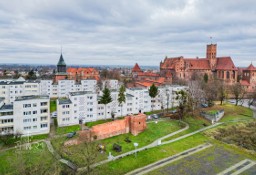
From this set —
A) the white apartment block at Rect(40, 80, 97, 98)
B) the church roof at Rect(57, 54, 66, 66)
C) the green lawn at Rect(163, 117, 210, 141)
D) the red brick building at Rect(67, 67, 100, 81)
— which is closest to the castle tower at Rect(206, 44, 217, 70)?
the green lawn at Rect(163, 117, 210, 141)

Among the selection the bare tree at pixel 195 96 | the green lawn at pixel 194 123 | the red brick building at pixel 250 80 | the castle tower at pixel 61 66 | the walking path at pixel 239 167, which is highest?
the castle tower at pixel 61 66

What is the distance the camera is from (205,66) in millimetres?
101688

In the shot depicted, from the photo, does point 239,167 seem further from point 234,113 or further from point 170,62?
point 170,62

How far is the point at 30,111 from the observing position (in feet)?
132

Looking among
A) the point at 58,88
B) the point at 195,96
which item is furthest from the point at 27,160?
the point at 58,88

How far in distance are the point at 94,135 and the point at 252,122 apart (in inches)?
1515

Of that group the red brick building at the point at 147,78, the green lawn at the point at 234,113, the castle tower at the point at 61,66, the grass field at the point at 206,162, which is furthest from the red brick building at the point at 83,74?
the grass field at the point at 206,162

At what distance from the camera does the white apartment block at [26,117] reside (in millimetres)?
38844

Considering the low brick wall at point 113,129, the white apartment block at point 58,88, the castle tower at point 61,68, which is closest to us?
the low brick wall at point 113,129

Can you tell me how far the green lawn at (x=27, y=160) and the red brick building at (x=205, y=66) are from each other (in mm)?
71237

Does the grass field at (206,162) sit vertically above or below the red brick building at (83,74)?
below

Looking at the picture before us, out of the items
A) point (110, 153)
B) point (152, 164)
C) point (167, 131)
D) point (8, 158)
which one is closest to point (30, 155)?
point (8, 158)

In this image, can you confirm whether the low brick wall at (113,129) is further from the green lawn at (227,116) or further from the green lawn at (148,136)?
the green lawn at (227,116)

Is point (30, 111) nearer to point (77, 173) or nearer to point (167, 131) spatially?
point (77, 173)
